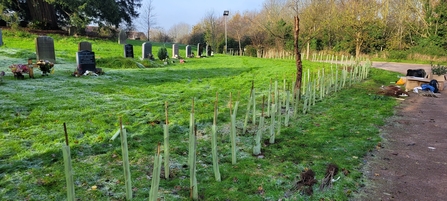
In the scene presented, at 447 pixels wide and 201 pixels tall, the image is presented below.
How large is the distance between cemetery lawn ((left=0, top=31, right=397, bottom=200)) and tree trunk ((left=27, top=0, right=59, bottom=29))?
18.4 m

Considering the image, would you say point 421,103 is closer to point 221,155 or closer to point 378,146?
point 378,146

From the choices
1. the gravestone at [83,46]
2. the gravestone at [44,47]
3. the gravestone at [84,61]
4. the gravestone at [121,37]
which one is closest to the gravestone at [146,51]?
the gravestone at [83,46]

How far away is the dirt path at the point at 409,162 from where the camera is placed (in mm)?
3635

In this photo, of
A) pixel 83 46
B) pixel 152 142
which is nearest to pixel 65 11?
pixel 83 46

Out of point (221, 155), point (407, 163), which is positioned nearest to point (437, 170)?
point (407, 163)

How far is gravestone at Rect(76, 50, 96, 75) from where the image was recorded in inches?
441

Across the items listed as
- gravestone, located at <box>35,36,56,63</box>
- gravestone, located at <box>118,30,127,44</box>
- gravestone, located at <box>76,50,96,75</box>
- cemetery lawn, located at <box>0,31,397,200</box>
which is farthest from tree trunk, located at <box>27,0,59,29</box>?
cemetery lawn, located at <box>0,31,397,200</box>

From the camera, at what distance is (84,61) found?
11414 mm

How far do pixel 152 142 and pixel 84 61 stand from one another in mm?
8030

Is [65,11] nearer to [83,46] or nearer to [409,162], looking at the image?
[83,46]

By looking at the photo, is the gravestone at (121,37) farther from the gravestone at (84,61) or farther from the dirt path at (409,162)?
the dirt path at (409,162)

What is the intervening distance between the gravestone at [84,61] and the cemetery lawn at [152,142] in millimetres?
1333

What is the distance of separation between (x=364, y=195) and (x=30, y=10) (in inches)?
1183

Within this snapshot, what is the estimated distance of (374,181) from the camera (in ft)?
12.8
